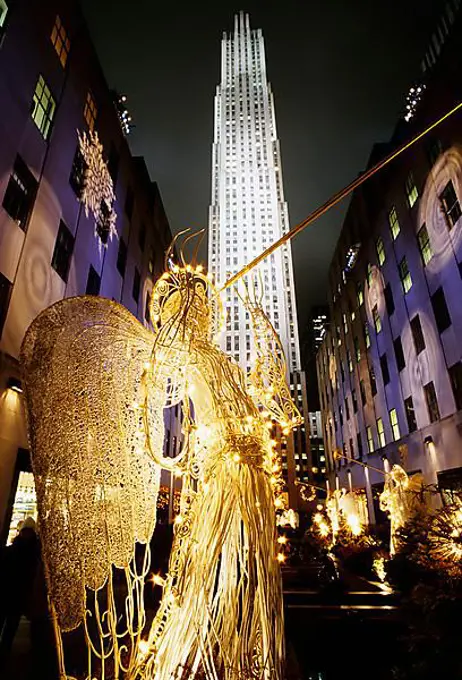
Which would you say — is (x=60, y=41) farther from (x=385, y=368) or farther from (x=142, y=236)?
(x=385, y=368)

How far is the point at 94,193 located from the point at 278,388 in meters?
12.6

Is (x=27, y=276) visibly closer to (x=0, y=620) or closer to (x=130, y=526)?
(x=0, y=620)

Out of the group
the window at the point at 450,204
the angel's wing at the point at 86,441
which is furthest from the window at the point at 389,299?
the angel's wing at the point at 86,441

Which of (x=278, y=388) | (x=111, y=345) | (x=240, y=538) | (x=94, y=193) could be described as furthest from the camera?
(x=94, y=193)

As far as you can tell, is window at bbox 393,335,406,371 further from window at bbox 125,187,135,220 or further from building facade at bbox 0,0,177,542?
window at bbox 125,187,135,220

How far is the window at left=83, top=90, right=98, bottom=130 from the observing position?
44.5ft

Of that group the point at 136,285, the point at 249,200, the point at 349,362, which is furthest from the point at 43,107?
the point at 249,200

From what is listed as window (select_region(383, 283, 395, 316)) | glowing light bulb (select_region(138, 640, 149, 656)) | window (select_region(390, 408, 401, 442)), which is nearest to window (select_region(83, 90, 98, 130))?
glowing light bulb (select_region(138, 640, 149, 656))

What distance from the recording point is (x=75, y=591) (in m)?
2.54

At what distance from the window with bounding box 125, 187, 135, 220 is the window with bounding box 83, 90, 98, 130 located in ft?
12.7

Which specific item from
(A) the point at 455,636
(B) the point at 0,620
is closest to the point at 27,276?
(B) the point at 0,620

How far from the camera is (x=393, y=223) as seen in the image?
816 inches

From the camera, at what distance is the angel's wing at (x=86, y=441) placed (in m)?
2.60

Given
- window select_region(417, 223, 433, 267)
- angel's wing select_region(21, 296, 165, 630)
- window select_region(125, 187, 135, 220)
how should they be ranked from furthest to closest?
window select_region(125, 187, 135, 220)
window select_region(417, 223, 433, 267)
angel's wing select_region(21, 296, 165, 630)
